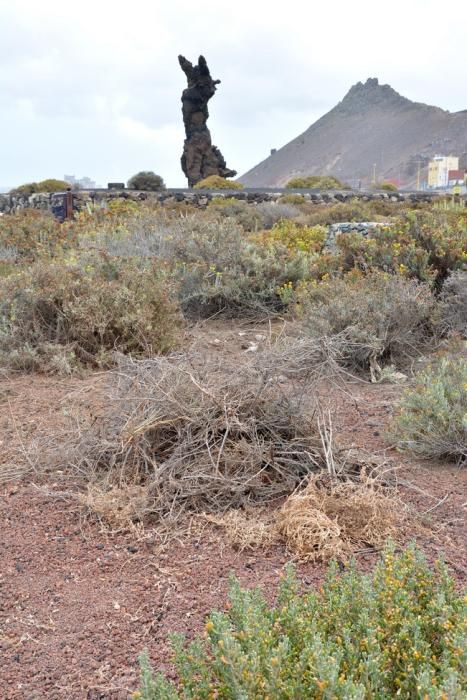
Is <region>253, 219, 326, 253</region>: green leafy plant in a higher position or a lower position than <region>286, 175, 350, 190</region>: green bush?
higher

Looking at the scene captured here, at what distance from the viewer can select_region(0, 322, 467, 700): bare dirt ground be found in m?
2.28

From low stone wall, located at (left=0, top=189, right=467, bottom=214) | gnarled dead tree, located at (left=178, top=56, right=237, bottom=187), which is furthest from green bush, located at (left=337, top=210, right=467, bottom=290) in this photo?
gnarled dead tree, located at (left=178, top=56, right=237, bottom=187)

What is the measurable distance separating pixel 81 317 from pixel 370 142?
355 ft

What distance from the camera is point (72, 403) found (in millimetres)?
4617

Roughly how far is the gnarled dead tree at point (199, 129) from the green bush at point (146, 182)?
6.19 m

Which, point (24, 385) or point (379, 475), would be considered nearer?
point (379, 475)

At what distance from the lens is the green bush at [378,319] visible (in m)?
5.53

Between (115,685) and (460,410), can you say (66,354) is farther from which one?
(115,685)

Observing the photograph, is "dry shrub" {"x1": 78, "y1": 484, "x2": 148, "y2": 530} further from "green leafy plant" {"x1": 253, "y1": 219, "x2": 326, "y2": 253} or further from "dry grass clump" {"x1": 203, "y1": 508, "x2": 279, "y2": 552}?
"green leafy plant" {"x1": 253, "y1": 219, "x2": 326, "y2": 253}

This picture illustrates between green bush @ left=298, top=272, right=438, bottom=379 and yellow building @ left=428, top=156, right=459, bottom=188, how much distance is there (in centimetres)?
6354

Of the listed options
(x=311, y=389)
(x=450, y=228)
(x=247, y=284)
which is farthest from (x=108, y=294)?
(x=450, y=228)

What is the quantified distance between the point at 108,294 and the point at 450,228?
3.81m

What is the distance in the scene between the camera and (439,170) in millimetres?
70562

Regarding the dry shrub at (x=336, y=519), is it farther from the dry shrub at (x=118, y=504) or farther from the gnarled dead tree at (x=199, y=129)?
the gnarled dead tree at (x=199, y=129)
